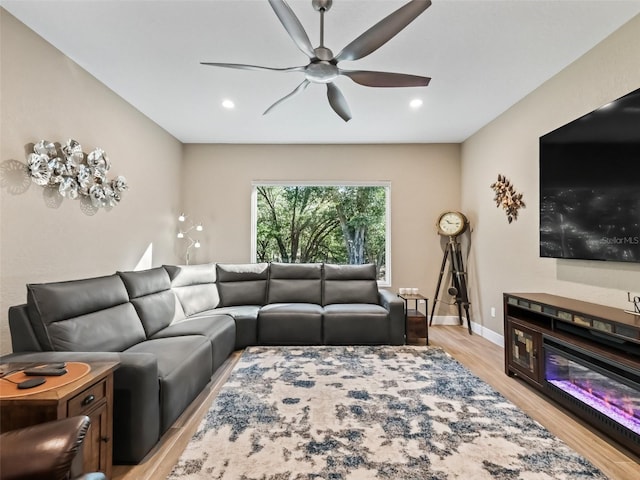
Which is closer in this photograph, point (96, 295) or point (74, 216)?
point (96, 295)

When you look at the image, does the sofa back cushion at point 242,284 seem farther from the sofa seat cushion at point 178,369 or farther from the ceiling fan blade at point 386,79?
the ceiling fan blade at point 386,79

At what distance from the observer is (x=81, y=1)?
2143mm

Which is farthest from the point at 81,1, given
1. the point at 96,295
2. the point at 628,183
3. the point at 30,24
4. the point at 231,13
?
the point at 628,183

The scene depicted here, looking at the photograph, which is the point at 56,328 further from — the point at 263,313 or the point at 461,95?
the point at 461,95

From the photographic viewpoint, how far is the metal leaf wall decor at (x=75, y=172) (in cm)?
244

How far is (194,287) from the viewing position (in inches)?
154

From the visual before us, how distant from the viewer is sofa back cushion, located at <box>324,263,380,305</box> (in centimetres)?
431

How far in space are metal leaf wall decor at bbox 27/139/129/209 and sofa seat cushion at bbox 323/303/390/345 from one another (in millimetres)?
2639

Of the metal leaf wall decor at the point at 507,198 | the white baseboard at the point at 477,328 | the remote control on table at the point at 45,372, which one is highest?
the metal leaf wall decor at the point at 507,198

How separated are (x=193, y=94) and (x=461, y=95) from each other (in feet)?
9.27

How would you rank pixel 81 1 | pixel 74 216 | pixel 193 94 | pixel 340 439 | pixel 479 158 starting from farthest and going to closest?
pixel 479 158 < pixel 193 94 < pixel 74 216 < pixel 81 1 < pixel 340 439

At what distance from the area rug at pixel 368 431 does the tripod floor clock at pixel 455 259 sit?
6.06 feet

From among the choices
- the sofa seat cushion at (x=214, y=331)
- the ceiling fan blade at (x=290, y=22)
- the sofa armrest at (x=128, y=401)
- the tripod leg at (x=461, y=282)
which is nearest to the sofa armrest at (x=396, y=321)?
the tripod leg at (x=461, y=282)

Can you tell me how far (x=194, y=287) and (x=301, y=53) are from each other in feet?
9.13
